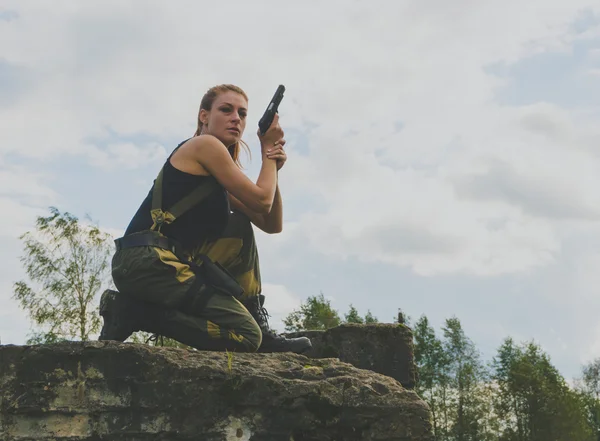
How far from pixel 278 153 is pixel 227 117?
0.52 m

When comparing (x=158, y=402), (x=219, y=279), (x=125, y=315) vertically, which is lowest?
(x=158, y=402)

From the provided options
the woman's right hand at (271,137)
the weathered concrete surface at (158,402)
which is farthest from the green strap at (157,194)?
the weathered concrete surface at (158,402)

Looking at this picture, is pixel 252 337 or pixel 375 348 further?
pixel 375 348

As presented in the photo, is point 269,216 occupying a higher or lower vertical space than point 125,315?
higher

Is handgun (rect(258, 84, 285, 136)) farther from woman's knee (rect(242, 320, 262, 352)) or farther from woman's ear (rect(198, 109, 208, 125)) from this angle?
woman's knee (rect(242, 320, 262, 352))

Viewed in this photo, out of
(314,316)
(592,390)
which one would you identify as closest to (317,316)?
(314,316)

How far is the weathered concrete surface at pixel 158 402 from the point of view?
147 inches

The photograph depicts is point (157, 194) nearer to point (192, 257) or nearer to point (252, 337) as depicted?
point (192, 257)

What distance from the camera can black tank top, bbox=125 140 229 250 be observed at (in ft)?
15.3

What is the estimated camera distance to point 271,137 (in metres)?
4.91

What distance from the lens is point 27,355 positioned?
377 cm

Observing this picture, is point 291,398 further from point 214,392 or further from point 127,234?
point 127,234

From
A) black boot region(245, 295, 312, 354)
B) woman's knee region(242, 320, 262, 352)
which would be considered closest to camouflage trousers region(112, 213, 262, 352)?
woman's knee region(242, 320, 262, 352)

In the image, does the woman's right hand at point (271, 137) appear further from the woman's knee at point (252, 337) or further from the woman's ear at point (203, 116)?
the woman's knee at point (252, 337)
